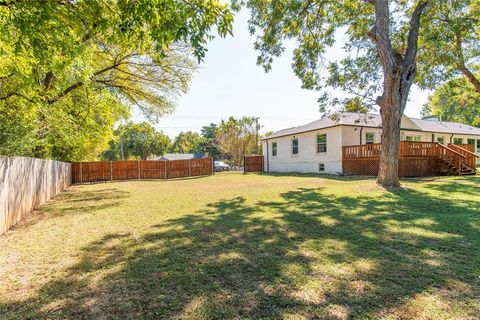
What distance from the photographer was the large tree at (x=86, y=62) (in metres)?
3.66

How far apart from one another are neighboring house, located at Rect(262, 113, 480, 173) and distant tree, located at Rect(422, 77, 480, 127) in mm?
2547

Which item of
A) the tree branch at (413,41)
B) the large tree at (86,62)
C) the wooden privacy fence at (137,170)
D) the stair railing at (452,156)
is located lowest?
the wooden privacy fence at (137,170)

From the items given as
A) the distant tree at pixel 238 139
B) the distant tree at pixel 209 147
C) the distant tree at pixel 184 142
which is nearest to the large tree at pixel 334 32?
the distant tree at pixel 238 139

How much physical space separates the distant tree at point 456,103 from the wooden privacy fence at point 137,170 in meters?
18.0

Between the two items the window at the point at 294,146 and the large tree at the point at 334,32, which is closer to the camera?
the large tree at the point at 334,32

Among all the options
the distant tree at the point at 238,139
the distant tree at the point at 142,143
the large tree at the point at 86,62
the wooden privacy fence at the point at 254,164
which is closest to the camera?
the large tree at the point at 86,62

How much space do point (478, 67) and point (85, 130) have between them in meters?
23.1

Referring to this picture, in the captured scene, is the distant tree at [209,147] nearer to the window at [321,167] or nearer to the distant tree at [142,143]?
the distant tree at [142,143]

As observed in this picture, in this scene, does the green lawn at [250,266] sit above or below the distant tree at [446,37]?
below

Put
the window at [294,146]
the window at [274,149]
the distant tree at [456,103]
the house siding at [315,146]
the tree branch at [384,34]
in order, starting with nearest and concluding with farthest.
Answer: the tree branch at [384,34], the distant tree at [456,103], the house siding at [315,146], the window at [294,146], the window at [274,149]

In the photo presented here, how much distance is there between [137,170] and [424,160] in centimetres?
1904

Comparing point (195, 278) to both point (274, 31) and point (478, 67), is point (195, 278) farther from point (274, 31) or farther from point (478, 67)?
point (478, 67)

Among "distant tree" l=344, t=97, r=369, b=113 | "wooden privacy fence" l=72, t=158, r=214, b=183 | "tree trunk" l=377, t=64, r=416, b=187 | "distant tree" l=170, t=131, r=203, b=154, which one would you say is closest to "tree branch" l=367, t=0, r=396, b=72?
"tree trunk" l=377, t=64, r=416, b=187

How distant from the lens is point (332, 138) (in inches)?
714
